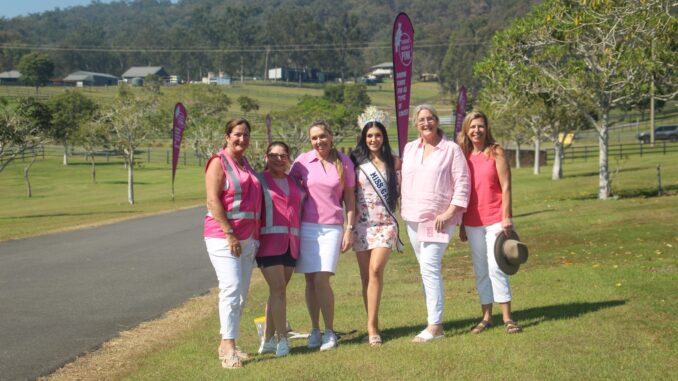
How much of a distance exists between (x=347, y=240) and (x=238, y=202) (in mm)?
1078

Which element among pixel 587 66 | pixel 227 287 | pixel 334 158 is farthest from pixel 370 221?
pixel 587 66

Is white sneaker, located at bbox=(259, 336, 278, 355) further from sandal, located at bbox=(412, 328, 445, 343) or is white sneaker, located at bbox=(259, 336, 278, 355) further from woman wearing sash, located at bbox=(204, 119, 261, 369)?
sandal, located at bbox=(412, 328, 445, 343)

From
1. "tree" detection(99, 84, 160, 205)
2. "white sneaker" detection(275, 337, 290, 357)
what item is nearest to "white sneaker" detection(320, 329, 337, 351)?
"white sneaker" detection(275, 337, 290, 357)

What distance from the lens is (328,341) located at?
7.88 m

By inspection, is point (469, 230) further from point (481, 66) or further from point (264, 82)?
point (264, 82)

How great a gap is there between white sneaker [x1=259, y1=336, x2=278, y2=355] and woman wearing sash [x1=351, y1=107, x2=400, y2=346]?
89 cm

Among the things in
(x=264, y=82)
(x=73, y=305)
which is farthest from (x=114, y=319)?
(x=264, y=82)

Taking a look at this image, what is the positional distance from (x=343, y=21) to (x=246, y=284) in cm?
17100

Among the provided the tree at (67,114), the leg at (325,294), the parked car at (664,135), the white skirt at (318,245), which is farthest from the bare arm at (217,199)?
the parked car at (664,135)

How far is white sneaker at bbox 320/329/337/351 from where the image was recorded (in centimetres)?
786

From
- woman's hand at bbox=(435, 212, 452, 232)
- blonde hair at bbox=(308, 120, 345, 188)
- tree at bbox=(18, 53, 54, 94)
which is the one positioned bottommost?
woman's hand at bbox=(435, 212, 452, 232)

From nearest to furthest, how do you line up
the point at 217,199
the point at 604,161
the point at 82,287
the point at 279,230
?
the point at 217,199 < the point at 279,230 < the point at 82,287 < the point at 604,161

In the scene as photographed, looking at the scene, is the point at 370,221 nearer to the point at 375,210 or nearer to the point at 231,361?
the point at 375,210

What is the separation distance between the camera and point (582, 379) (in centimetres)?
625
